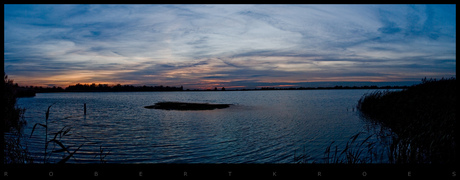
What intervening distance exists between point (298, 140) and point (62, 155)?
13.8 metres

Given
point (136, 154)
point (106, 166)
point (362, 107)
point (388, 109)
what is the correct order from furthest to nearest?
1. point (362, 107)
2. point (388, 109)
3. point (136, 154)
4. point (106, 166)

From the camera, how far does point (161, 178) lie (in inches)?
166

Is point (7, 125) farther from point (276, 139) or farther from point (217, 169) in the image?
point (217, 169)

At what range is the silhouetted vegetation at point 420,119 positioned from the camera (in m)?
8.41

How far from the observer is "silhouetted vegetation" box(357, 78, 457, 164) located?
841cm

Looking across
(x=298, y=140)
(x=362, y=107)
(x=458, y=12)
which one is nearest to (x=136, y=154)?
(x=298, y=140)

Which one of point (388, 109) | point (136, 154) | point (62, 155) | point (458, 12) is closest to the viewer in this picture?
point (458, 12)

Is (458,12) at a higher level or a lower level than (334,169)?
higher

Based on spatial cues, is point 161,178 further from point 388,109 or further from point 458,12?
point 388,109

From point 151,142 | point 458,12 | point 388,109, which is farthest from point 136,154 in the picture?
point 388,109

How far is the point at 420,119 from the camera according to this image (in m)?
12.8

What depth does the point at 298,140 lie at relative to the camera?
57.7 feet

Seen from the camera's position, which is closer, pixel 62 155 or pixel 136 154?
pixel 62 155
